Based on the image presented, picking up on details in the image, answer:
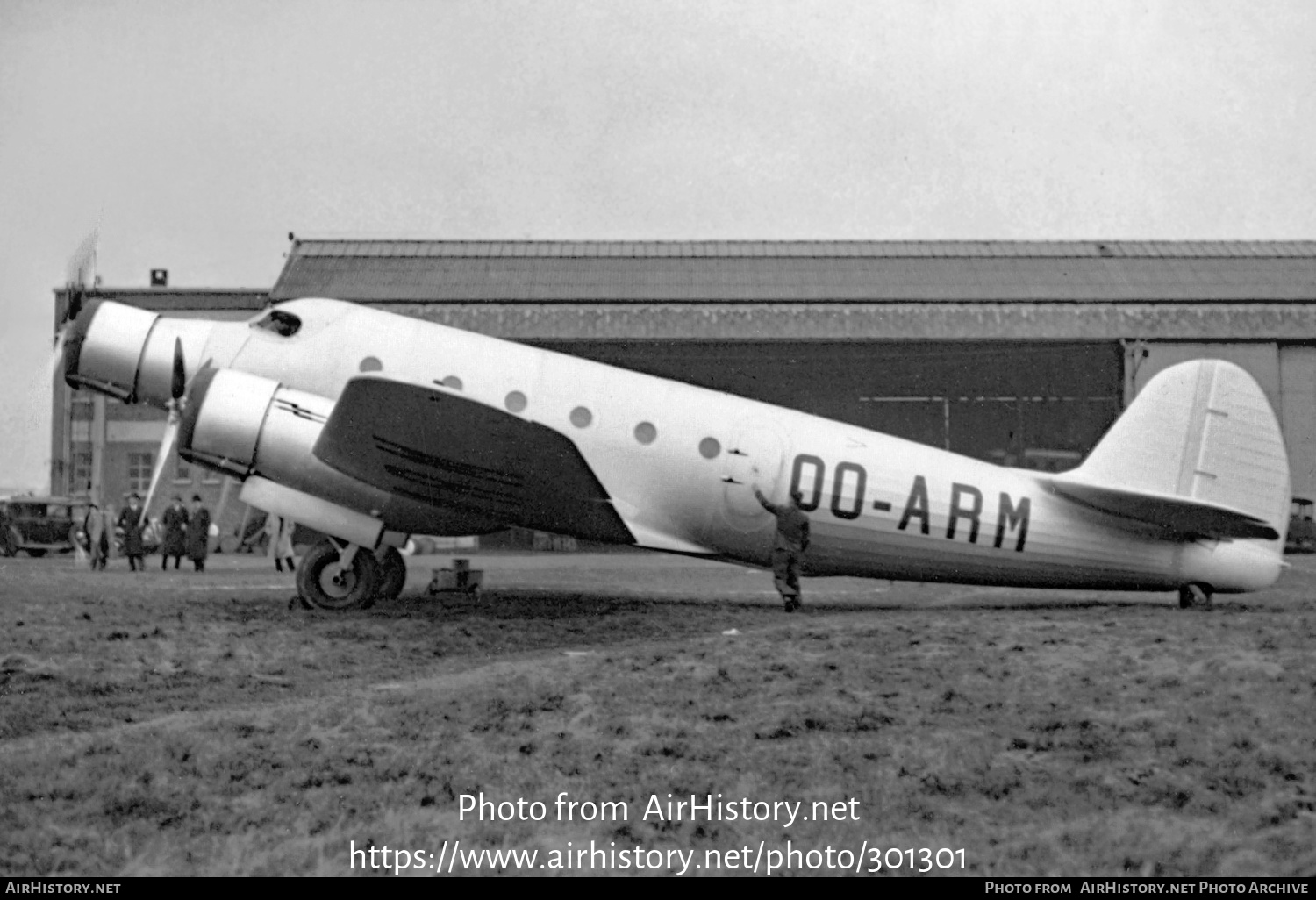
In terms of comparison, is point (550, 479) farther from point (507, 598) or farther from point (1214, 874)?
point (1214, 874)

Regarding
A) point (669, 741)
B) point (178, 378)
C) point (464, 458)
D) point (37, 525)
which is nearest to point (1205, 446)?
point (464, 458)

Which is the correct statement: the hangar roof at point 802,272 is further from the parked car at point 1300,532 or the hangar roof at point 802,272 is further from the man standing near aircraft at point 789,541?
the man standing near aircraft at point 789,541

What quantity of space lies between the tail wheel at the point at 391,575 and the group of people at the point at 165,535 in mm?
10777

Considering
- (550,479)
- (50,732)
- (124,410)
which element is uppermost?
(124,410)

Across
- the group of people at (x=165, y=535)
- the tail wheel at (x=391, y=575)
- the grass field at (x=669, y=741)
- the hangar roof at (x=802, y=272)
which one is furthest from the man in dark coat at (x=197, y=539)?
the grass field at (x=669, y=741)

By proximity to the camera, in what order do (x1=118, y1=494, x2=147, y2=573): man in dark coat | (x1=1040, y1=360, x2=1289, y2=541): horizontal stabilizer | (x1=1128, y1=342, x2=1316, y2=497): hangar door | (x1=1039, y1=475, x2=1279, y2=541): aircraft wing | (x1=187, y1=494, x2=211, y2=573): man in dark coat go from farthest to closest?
(x1=1128, y1=342, x2=1316, y2=497): hangar door
(x1=118, y1=494, x2=147, y2=573): man in dark coat
(x1=187, y1=494, x2=211, y2=573): man in dark coat
(x1=1040, y1=360, x2=1289, y2=541): horizontal stabilizer
(x1=1039, y1=475, x2=1279, y2=541): aircraft wing

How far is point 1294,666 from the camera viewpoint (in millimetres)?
7395

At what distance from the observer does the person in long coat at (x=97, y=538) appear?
955 inches

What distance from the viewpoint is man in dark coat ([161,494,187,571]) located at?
78.4ft

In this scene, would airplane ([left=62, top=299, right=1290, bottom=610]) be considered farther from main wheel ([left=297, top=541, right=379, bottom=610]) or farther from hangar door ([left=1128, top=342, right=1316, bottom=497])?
hangar door ([left=1128, top=342, right=1316, bottom=497])

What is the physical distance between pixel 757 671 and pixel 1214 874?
13.6ft

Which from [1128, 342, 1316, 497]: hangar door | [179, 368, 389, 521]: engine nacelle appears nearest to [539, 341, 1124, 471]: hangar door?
[1128, 342, 1316, 497]: hangar door

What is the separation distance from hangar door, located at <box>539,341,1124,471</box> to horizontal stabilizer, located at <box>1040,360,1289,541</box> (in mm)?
20200

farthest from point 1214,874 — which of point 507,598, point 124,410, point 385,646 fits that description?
point 124,410
